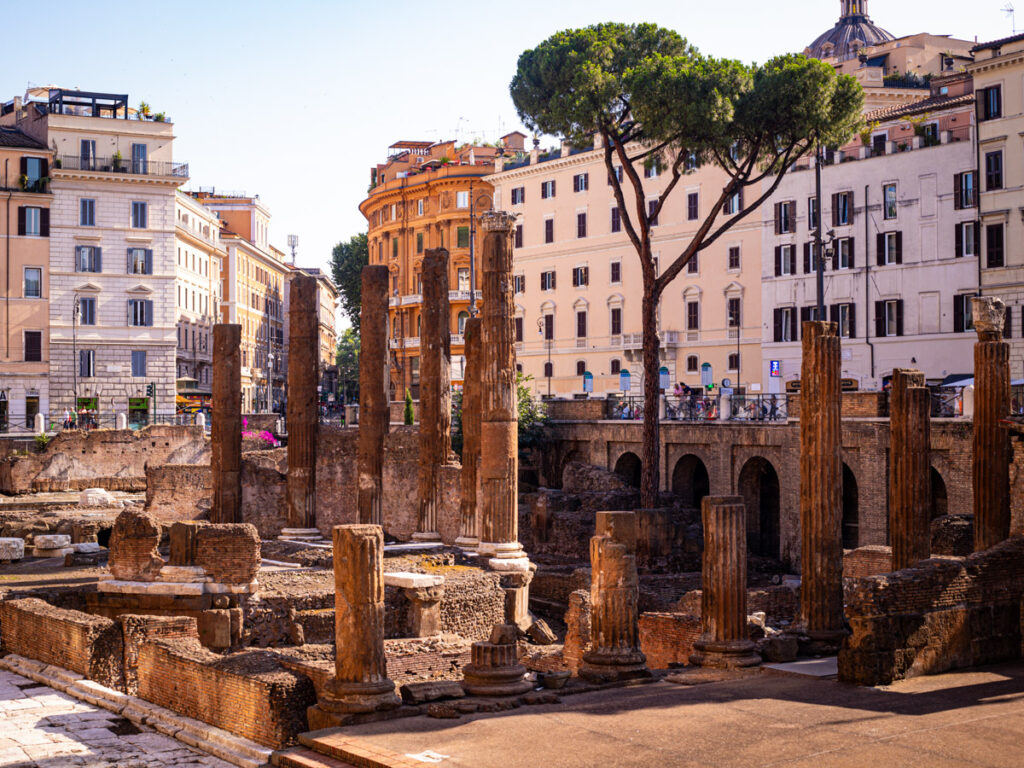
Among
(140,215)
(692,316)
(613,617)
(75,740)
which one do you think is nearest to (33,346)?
(140,215)

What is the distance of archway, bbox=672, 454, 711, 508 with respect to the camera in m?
35.8

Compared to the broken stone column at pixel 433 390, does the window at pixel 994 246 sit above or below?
above

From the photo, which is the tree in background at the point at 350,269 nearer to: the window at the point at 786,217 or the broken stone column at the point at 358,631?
the window at the point at 786,217

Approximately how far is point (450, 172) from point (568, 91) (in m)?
26.3

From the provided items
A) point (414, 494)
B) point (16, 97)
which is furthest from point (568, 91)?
point (16, 97)

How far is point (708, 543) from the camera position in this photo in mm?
15680

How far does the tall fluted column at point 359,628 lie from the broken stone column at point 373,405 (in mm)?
12997

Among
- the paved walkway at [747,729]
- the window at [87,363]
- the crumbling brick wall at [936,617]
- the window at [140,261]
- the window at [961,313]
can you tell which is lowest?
the paved walkway at [747,729]

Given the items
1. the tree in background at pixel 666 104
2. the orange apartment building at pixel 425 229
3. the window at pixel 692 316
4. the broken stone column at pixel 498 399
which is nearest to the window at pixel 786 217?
the window at pixel 692 316

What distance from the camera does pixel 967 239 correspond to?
39469 millimetres

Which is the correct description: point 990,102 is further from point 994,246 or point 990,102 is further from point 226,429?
point 226,429

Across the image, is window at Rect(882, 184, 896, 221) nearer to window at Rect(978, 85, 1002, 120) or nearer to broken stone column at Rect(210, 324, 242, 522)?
window at Rect(978, 85, 1002, 120)

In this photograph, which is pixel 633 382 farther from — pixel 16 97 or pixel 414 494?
pixel 16 97

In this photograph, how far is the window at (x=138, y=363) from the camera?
49.4 metres
